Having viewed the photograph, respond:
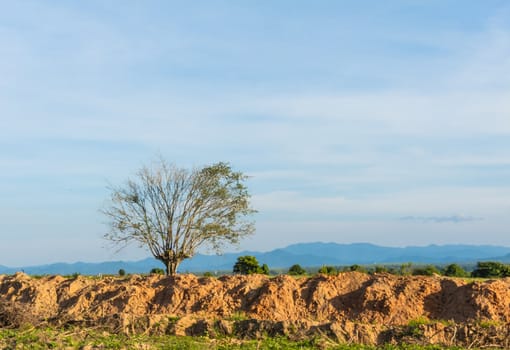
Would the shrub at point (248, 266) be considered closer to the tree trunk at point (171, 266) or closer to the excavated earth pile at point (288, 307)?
the tree trunk at point (171, 266)

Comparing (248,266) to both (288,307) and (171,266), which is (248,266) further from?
(288,307)

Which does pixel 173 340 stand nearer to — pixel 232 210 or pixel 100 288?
pixel 100 288

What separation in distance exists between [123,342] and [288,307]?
8113mm

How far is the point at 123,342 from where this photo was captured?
1510 centimetres

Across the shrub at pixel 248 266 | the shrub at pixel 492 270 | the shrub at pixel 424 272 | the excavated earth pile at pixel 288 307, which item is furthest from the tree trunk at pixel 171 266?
the shrub at pixel 492 270

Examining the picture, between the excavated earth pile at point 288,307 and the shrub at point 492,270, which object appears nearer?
the excavated earth pile at point 288,307

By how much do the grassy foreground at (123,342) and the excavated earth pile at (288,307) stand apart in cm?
92

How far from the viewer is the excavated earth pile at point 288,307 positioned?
17.9 metres

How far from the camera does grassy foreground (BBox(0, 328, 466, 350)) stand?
14.4 m

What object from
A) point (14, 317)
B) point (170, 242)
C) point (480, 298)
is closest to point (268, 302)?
point (480, 298)

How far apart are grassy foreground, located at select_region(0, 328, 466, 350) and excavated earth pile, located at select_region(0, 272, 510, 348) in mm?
923

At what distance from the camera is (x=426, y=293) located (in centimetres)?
2217

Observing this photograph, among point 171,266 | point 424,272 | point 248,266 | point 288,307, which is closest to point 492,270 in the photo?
point 424,272

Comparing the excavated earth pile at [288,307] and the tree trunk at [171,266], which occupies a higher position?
the tree trunk at [171,266]
